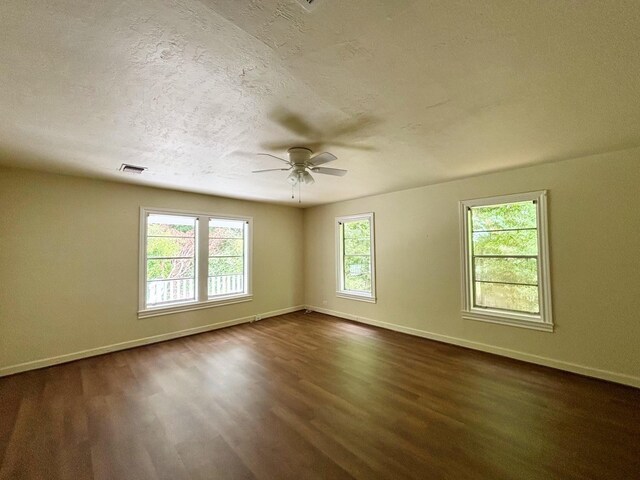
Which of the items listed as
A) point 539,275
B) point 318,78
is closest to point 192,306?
point 318,78

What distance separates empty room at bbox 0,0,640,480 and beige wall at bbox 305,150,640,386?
0.08 ft

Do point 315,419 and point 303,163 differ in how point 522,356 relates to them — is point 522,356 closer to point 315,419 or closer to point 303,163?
point 315,419

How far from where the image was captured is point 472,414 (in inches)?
89.7

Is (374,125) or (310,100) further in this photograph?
(374,125)

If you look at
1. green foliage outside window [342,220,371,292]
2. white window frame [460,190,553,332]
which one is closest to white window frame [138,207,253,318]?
green foliage outside window [342,220,371,292]

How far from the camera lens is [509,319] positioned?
3508 mm

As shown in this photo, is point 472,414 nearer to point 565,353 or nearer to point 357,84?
point 565,353

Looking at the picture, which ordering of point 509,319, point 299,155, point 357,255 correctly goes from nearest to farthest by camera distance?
1. point 299,155
2. point 509,319
3. point 357,255

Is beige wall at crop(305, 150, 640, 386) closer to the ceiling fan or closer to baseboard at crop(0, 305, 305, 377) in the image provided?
the ceiling fan

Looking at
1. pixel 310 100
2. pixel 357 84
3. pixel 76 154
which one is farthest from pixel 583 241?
pixel 76 154

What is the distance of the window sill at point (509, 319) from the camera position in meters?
3.26

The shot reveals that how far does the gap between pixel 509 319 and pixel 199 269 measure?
16.6ft

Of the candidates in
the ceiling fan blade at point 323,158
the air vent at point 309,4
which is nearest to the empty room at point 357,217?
the air vent at point 309,4

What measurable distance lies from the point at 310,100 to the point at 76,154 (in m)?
2.78
